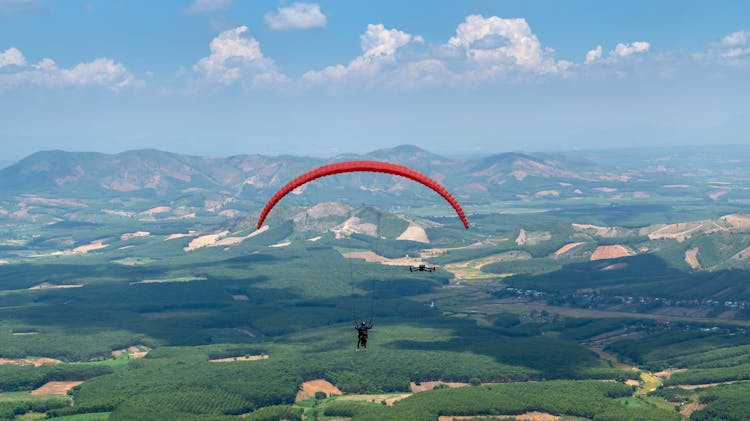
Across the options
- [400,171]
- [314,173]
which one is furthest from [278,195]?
[400,171]

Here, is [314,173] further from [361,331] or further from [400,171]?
[361,331]

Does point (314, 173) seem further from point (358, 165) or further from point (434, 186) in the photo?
point (434, 186)

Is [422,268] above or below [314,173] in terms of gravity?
below

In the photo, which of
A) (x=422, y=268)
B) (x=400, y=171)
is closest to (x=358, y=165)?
(x=400, y=171)

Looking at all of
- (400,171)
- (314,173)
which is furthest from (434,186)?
(314,173)

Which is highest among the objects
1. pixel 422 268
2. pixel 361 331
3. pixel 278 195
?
pixel 278 195

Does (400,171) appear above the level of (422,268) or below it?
above

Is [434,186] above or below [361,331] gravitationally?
above
